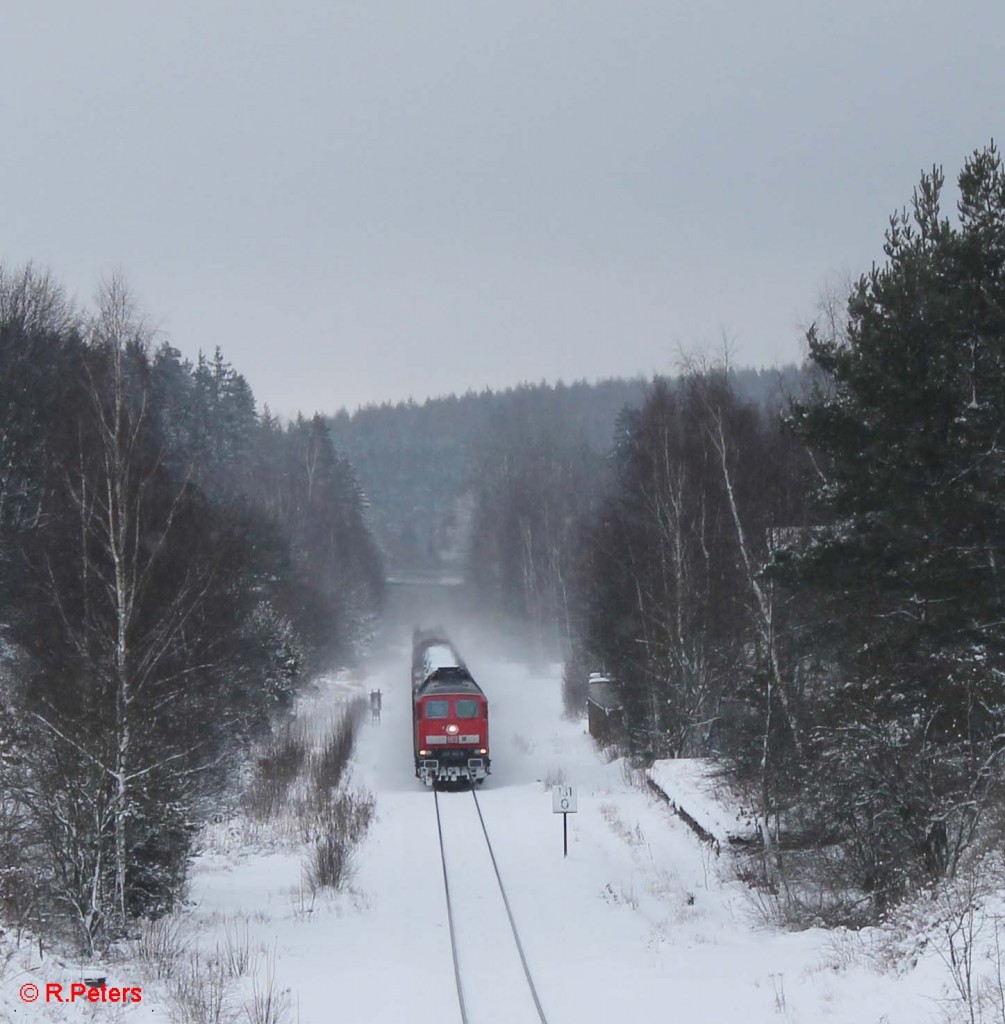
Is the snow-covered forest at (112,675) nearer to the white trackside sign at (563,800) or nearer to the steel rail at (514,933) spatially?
the steel rail at (514,933)

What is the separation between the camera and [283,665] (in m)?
35.8

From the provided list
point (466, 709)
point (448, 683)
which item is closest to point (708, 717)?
point (466, 709)

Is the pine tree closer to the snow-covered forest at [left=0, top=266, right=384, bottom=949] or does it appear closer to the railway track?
the railway track

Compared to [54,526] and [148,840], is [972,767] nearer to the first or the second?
[148,840]

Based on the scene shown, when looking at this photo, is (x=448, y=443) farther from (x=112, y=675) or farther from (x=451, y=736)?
(x=112, y=675)

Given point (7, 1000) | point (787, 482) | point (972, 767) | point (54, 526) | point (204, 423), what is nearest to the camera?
point (7, 1000)

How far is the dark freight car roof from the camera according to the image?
2639 centimetres

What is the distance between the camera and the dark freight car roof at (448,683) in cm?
2639

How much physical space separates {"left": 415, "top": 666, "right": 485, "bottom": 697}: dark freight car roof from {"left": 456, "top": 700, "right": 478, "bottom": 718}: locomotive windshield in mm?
475

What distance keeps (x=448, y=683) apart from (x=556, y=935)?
14867 mm

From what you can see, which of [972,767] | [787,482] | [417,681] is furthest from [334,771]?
[972,767]

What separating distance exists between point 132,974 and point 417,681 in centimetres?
2238

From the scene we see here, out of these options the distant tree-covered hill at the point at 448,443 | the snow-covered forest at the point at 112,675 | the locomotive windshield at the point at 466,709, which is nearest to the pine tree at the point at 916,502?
the snow-covered forest at the point at 112,675

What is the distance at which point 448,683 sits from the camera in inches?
1073
